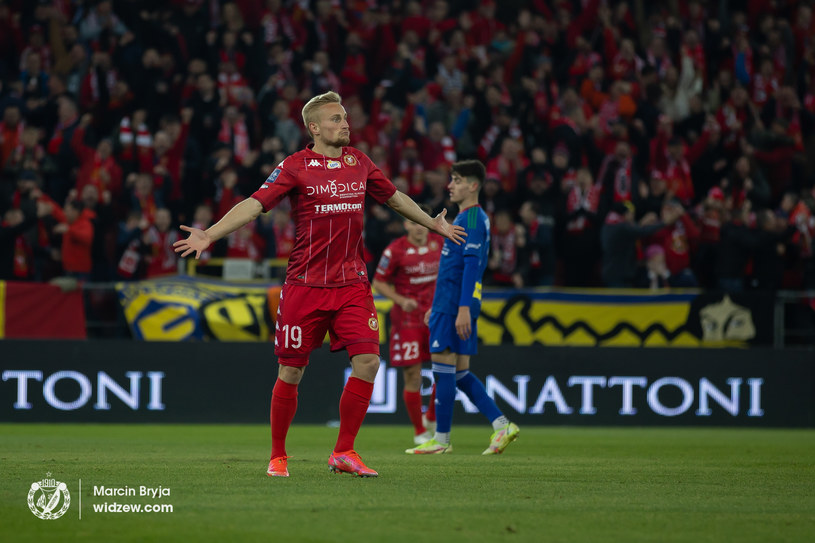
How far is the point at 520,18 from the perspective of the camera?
2145 cm

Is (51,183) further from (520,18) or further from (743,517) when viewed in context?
(743,517)

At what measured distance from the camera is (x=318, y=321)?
7.43 metres

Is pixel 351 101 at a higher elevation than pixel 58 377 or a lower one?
higher

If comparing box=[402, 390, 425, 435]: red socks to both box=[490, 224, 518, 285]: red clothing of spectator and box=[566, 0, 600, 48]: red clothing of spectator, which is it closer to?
box=[490, 224, 518, 285]: red clothing of spectator

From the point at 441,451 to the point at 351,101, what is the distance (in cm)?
992

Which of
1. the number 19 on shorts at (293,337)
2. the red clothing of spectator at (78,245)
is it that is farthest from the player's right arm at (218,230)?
the red clothing of spectator at (78,245)

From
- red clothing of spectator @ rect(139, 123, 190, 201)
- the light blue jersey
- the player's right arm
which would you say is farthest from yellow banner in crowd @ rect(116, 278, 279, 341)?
the player's right arm

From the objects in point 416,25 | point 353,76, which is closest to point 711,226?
point 353,76

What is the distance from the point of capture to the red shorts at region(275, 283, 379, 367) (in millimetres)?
7383

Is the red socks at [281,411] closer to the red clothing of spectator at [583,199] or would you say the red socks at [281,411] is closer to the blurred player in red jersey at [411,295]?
the blurred player in red jersey at [411,295]

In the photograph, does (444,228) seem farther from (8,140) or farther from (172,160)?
(8,140)

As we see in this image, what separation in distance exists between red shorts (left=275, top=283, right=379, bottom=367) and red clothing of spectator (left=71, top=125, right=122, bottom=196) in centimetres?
1056

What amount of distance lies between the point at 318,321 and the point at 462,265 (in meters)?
2.93

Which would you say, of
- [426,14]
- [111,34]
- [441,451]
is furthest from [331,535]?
[426,14]
